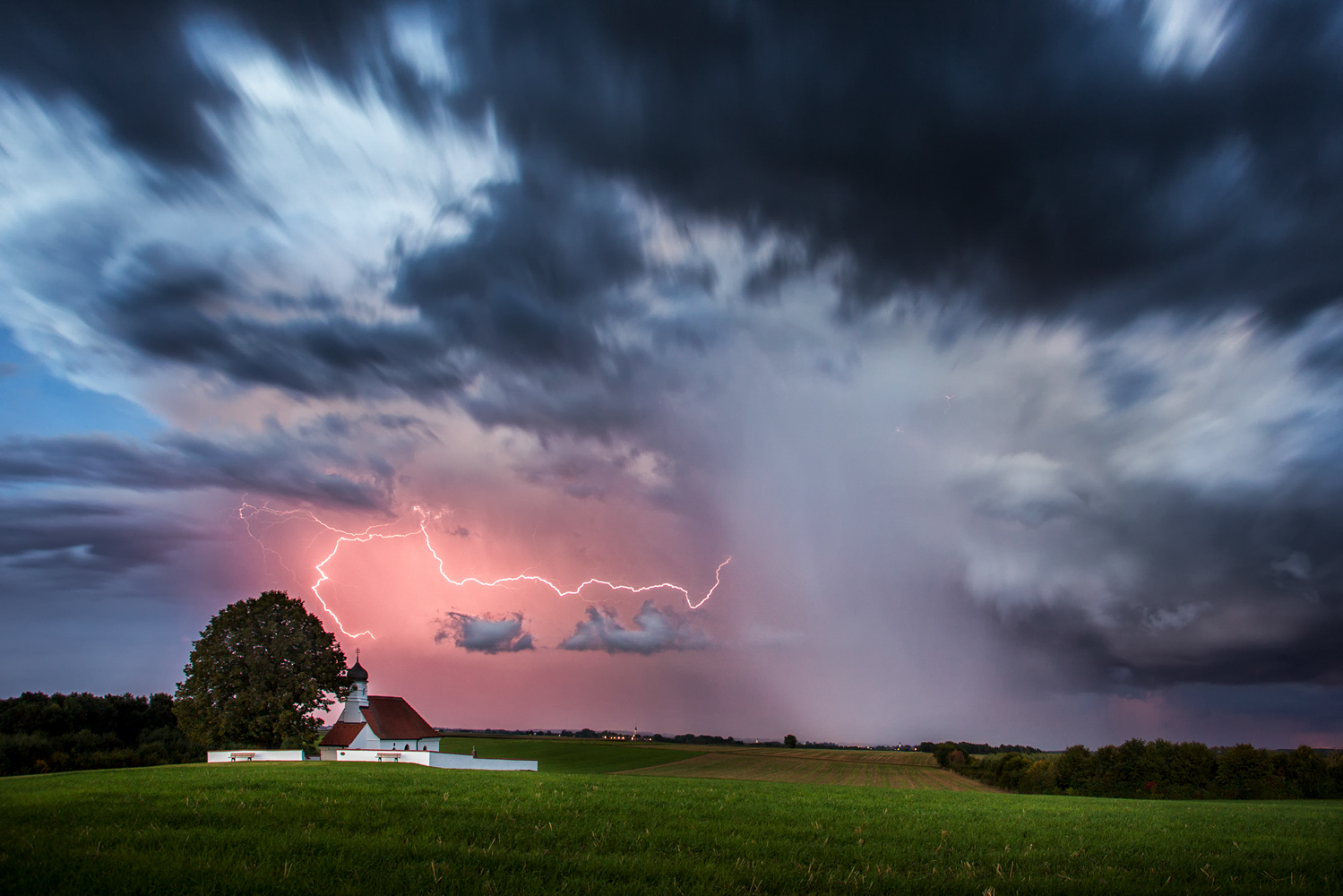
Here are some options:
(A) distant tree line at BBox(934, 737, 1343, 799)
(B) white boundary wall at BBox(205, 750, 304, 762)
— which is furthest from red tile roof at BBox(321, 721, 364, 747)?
(A) distant tree line at BBox(934, 737, 1343, 799)

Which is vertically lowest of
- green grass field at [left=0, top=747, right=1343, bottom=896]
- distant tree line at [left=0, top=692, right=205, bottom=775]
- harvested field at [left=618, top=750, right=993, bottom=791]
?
harvested field at [left=618, top=750, right=993, bottom=791]

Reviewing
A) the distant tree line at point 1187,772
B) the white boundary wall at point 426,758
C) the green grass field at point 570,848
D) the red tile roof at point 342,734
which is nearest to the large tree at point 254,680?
the white boundary wall at point 426,758

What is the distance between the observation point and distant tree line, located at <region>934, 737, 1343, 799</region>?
158ft

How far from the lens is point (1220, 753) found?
52562mm

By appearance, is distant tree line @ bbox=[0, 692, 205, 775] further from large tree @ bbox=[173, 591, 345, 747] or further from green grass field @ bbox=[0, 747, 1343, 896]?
green grass field @ bbox=[0, 747, 1343, 896]

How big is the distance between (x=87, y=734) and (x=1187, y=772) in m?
93.1

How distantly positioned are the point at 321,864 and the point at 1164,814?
20842 millimetres

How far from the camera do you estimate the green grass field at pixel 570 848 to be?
232 inches

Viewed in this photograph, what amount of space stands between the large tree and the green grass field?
37247mm

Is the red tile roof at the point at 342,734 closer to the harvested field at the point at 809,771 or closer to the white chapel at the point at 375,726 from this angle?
the white chapel at the point at 375,726

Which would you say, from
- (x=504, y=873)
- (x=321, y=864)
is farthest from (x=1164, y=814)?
(x=321, y=864)

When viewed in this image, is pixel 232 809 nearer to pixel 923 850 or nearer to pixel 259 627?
pixel 923 850

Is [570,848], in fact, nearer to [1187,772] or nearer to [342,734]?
[342,734]

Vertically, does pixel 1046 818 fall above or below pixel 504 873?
below
